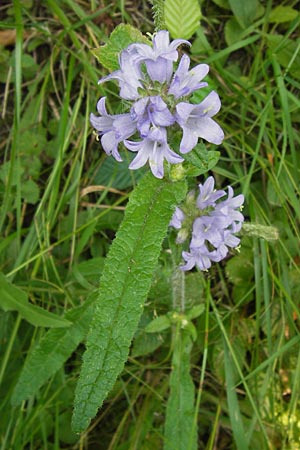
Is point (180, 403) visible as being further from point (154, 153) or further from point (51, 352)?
point (154, 153)

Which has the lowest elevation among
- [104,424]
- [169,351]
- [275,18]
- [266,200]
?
[104,424]

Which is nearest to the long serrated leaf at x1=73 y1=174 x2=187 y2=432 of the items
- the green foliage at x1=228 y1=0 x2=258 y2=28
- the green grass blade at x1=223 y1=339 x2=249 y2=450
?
the green grass blade at x1=223 y1=339 x2=249 y2=450

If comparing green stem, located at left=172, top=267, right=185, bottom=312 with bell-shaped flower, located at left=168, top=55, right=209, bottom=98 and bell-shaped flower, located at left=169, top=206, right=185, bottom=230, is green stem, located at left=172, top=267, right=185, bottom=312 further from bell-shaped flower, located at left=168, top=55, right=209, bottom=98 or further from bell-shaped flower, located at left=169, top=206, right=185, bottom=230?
bell-shaped flower, located at left=168, top=55, right=209, bottom=98

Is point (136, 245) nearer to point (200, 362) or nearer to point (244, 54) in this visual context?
point (200, 362)

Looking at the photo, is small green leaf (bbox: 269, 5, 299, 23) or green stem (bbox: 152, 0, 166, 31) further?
small green leaf (bbox: 269, 5, 299, 23)

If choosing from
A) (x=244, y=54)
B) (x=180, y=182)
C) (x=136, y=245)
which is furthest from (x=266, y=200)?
(x=136, y=245)

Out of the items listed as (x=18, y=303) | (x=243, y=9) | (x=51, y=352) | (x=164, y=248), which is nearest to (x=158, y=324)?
(x=164, y=248)

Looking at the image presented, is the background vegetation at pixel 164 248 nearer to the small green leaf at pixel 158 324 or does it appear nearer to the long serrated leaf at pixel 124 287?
the small green leaf at pixel 158 324

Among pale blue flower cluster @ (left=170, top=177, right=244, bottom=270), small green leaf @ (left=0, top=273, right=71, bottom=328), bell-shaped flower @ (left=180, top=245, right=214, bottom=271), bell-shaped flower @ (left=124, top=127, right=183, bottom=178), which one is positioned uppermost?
bell-shaped flower @ (left=124, top=127, right=183, bottom=178)
